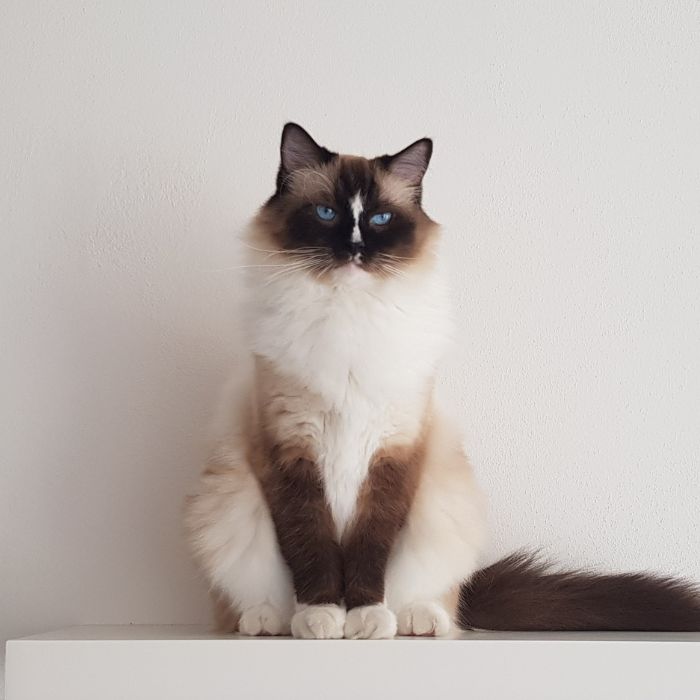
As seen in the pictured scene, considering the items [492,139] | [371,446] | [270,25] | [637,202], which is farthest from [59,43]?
[637,202]

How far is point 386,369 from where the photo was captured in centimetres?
146

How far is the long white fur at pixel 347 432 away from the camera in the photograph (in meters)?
1.44

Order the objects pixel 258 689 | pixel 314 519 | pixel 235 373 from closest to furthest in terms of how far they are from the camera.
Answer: pixel 258 689, pixel 314 519, pixel 235 373

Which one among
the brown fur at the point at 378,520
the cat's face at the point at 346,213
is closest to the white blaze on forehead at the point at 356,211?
the cat's face at the point at 346,213

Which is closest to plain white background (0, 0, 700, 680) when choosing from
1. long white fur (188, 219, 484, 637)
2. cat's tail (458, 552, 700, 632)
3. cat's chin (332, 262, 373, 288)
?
cat's tail (458, 552, 700, 632)

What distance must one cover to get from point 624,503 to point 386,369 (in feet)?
2.06

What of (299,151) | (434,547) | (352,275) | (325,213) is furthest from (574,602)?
(299,151)

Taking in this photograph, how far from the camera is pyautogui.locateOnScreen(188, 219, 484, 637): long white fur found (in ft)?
4.74

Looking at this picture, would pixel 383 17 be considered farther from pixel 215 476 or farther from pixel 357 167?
pixel 215 476

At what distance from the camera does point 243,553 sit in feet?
4.84

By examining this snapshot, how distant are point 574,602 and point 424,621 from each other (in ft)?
0.91

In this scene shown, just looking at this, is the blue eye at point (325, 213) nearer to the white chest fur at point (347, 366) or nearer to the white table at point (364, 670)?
the white chest fur at point (347, 366)

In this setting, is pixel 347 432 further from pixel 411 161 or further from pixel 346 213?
pixel 411 161

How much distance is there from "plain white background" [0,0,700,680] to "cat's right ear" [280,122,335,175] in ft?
1.15
